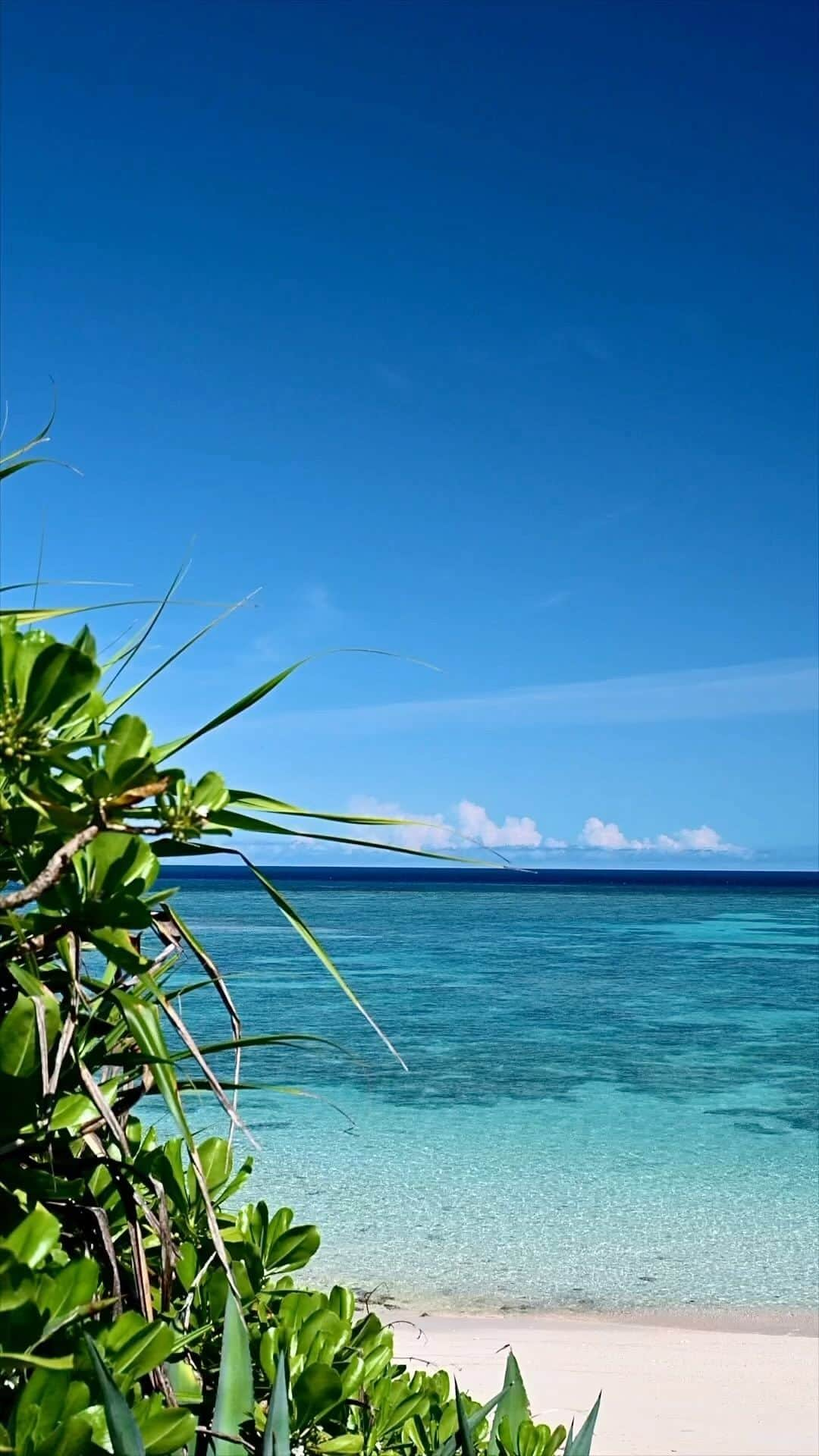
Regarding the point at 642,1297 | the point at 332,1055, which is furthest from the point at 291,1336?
the point at 332,1055

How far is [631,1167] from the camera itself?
31.2 ft

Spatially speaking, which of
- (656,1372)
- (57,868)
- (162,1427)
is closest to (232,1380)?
(162,1427)

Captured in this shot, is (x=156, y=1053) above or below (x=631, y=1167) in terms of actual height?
above

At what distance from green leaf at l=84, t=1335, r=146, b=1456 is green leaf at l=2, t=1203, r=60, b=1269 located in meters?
0.07

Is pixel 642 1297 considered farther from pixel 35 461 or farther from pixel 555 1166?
pixel 35 461

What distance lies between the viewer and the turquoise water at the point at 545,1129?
279 inches

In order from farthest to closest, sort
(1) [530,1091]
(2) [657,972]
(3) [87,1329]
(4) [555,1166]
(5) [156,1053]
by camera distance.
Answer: (2) [657,972] → (1) [530,1091] → (4) [555,1166] → (3) [87,1329] → (5) [156,1053]

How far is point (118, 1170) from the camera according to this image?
0.98m

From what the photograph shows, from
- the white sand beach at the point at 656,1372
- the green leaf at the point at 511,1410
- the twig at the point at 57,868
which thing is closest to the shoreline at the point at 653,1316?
the white sand beach at the point at 656,1372

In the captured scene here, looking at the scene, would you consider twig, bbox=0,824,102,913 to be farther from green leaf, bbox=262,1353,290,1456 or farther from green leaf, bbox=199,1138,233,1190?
green leaf, bbox=199,1138,233,1190

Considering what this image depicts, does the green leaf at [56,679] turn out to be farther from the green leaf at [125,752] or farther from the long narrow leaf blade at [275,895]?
the long narrow leaf blade at [275,895]

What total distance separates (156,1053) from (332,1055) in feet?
47.6

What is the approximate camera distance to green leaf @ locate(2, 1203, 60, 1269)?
0.83m

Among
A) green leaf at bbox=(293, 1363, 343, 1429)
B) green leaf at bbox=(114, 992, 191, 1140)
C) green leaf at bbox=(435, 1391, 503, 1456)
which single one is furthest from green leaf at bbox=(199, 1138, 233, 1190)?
green leaf at bbox=(114, 992, 191, 1140)
